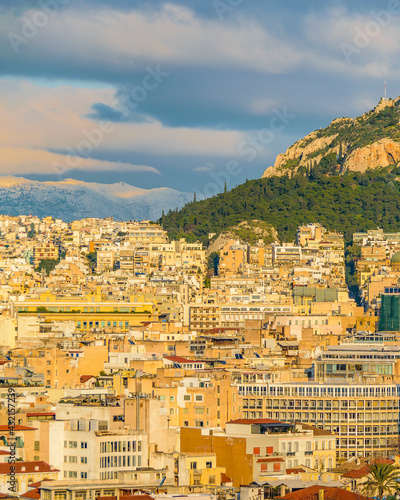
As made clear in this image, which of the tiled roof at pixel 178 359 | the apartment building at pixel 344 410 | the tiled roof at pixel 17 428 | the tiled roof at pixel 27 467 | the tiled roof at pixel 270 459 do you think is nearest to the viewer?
the tiled roof at pixel 27 467

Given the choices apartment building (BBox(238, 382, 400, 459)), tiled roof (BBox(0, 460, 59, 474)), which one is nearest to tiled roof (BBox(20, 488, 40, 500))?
tiled roof (BBox(0, 460, 59, 474))

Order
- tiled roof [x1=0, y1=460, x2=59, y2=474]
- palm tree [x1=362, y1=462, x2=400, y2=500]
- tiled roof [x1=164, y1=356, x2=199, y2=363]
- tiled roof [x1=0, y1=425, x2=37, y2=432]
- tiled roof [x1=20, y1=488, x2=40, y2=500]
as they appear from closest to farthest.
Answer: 1. tiled roof [x1=20, y1=488, x2=40, y2=500]
2. tiled roof [x1=0, y1=460, x2=59, y2=474]
3. palm tree [x1=362, y1=462, x2=400, y2=500]
4. tiled roof [x1=0, y1=425, x2=37, y2=432]
5. tiled roof [x1=164, y1=356, x2=199, y2=363]

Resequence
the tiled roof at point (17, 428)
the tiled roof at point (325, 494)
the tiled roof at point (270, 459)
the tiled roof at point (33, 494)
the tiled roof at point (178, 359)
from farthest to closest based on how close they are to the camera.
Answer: the tiled roof at point (178, 359) < the tiled roof at point (270, 459) < the tiled roof at point (17, 428) < the tiled roof at point (325, 494) < the tiled roof at point (33, 494)

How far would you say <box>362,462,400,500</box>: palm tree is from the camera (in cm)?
5669

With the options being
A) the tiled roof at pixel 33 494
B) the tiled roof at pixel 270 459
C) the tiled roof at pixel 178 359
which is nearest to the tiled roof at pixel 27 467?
the tiled roof at pixel 33 494

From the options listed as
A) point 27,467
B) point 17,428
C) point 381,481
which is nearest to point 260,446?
point 381,481

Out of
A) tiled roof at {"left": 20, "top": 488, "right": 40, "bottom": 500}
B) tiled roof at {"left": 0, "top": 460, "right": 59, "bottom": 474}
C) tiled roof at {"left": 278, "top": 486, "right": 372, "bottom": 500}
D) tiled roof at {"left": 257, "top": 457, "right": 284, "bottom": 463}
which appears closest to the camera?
tiled roof at {"left": 20, "top": 488, "right": 40, "bottom": 500}

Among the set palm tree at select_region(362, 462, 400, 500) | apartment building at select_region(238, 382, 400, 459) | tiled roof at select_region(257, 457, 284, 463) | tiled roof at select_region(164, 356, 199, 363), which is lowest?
palm tree at select_region(362, 462, 400, 500)

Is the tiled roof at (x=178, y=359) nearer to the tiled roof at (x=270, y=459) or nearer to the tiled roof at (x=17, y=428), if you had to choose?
the tiled roof at (x=270, y=459)

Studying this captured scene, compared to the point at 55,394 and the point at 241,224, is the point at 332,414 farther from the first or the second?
the point at 241,224

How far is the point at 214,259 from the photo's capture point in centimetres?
18112

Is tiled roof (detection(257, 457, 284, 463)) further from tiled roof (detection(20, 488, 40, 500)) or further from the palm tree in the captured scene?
tiled roof (detection(20, 488, 40, 500))

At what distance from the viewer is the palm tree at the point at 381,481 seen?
186ft

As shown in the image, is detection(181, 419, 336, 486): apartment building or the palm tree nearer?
the palm tree
